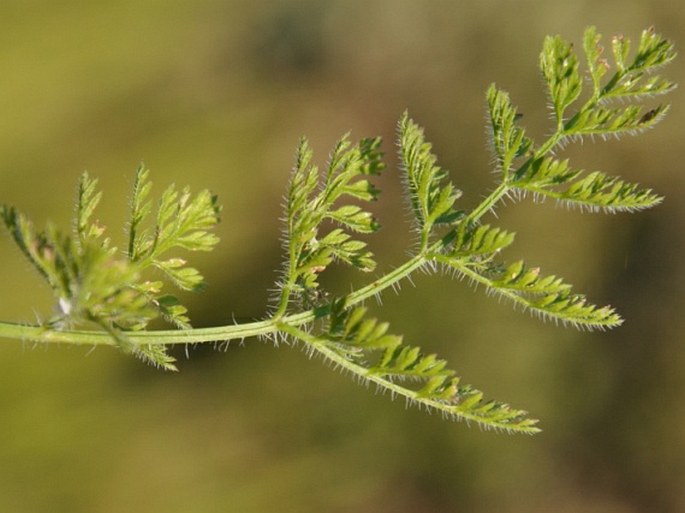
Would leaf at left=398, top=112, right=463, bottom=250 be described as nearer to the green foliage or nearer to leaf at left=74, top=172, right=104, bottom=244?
Answer: the green foliage

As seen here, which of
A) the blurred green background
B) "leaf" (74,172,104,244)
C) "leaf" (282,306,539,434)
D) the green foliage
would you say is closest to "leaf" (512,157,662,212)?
the green foliage

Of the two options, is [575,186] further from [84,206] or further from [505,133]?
[84,206]

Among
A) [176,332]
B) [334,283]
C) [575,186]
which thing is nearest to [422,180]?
[575,186]

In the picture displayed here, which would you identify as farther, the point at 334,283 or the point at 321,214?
the point at 334,283

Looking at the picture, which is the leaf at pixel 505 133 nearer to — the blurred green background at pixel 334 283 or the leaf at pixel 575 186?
the leaf at pixel 575 186

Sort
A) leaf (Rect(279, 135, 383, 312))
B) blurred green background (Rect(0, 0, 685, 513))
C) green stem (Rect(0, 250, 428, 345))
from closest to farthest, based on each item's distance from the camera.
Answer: green stem (Rect(0, 250, 428, 345)) → leaf (Rect(279, 135, 383, 312)) → blurred green background (Rect(0, 0, 685, 513))
